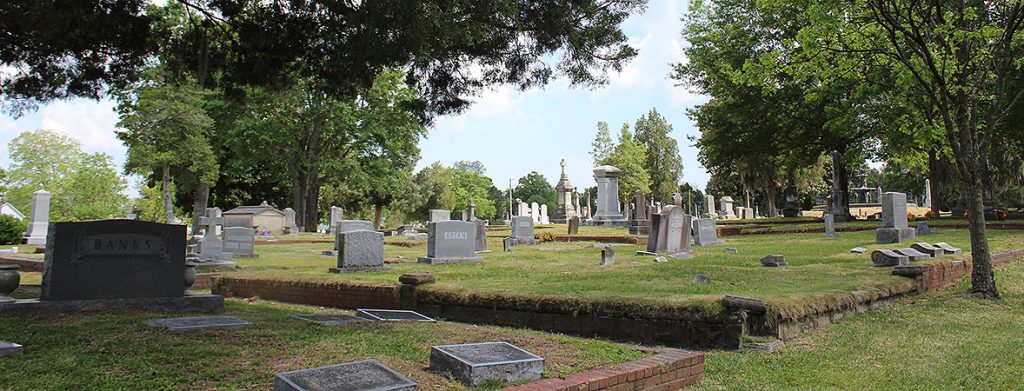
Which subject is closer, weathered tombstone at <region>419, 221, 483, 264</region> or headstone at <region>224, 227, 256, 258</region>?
weathered tombstone at <region>419, 221, 483, 264</region>

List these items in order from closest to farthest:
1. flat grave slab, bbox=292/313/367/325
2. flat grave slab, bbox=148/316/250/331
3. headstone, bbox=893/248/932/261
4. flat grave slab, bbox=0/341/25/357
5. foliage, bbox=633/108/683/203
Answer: flat grave slab, bbox=0/341/25/357 → flat grave slab, bbox=148/316/250/331 → flat grave slab, bbox=292/313/367/325 → headstone, bbox=893/248/932/261 → foliage, bbox=633/108/683/203

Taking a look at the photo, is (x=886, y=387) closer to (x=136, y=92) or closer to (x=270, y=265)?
(x=270, y=265)

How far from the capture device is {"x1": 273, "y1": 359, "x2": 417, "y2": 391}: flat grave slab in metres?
3.34

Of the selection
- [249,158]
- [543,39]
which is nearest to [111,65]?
[543,39]

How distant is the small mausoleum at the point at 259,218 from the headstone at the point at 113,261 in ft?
88.1

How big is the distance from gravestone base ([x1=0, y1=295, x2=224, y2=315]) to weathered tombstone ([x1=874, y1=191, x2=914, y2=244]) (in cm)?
1600

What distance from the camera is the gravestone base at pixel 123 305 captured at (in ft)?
20.6

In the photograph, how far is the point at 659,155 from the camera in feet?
228

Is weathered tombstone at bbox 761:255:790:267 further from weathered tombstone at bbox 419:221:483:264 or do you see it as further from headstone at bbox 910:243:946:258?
weathered tombstone at bbox 419:221:483:264

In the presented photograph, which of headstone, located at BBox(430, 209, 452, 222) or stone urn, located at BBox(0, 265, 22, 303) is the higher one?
headstone, located at BBox(430, 209, 452, 222)

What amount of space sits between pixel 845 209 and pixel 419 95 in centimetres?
2720

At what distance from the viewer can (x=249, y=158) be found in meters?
37.2

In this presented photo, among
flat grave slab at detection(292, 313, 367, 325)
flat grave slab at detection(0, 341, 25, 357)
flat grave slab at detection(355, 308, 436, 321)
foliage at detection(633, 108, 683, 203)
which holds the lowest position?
flat grave slab at detection(355, 308, 436, 321)

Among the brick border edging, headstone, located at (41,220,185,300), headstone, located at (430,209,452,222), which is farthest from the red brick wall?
headstone, located at (430,209,452,222)
